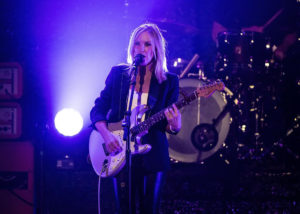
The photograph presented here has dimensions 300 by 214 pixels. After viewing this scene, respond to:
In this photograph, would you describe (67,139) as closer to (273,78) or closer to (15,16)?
(15,16)

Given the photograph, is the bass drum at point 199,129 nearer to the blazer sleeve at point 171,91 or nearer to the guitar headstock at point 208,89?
the guitar headstock at point 208,89

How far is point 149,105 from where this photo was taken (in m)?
2.72

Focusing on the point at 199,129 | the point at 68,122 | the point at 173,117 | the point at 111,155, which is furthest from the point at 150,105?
the point at 199,129

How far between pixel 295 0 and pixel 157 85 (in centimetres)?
426

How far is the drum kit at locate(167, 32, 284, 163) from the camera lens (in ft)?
15.9

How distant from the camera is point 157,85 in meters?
2.76

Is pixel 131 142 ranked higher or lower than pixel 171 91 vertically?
lower

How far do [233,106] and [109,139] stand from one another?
2714mm

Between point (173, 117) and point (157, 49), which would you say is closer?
point (173, 117)

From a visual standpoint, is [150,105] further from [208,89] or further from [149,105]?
[208,89]

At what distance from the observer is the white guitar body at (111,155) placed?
2.62 metres

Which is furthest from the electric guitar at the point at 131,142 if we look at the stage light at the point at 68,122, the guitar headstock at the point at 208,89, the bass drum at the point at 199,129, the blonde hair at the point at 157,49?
the bass drum at the point at 199,129

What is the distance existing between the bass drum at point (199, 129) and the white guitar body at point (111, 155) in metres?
1.96

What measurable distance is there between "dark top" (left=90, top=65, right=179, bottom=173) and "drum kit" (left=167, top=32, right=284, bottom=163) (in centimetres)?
210
